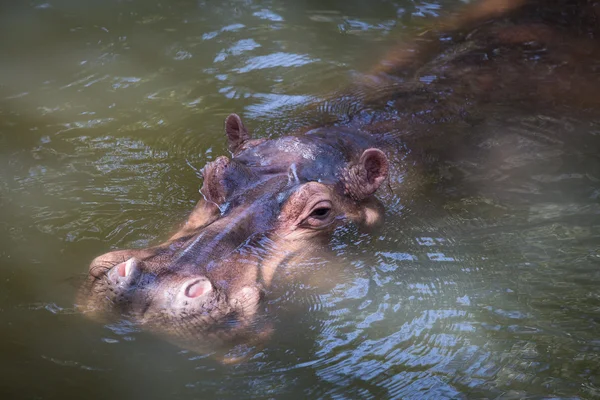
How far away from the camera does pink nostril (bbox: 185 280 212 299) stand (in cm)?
377

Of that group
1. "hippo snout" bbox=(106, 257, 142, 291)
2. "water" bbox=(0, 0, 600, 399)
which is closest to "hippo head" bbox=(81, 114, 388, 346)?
"hippo snout" bbox=(106, 257, 142, 291)

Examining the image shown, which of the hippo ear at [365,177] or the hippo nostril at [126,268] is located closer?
the hippo nostril at [126,268]

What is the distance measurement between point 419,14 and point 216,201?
5.45 m

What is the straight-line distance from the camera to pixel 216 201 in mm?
4855

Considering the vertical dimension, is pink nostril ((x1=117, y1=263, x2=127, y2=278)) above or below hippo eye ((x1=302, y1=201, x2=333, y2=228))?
above

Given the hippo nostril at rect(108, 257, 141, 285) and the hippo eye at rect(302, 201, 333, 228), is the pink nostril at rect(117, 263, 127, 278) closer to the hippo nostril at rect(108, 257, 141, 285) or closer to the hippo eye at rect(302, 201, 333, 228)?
the hippo nostril at rect(108, 257, 141, 285)

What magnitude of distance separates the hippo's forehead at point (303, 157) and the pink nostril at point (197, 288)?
1.43m

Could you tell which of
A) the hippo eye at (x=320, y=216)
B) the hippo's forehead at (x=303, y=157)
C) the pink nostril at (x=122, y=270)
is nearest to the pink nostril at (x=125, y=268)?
the pink nostril at (x=122, y=270)

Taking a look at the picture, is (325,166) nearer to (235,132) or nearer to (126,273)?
(235,132)

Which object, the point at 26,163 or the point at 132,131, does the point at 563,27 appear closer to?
the point at 132,131

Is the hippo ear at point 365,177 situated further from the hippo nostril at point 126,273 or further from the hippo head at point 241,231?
the hippo nostril at point 126,273

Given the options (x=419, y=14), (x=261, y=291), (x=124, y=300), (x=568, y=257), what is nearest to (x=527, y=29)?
(x=419, y=14)

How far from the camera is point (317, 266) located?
476 cm

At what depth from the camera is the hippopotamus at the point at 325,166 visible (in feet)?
12.7
